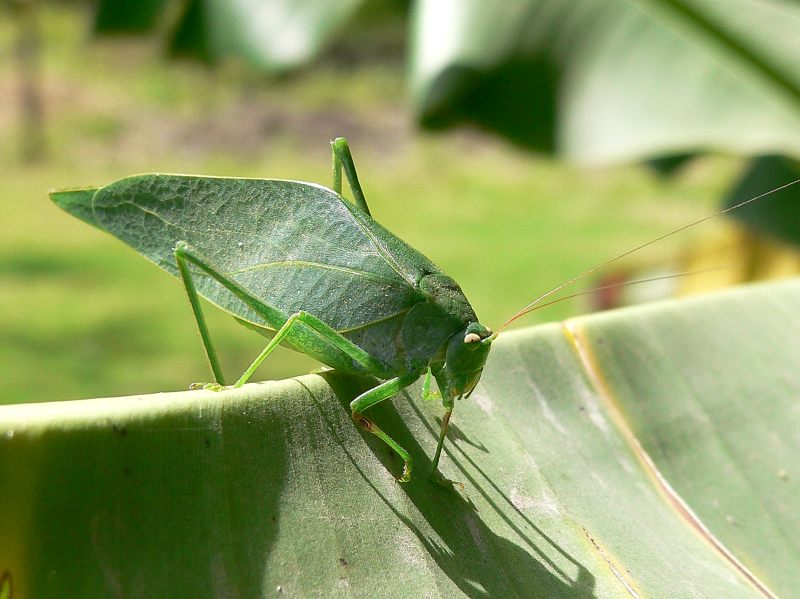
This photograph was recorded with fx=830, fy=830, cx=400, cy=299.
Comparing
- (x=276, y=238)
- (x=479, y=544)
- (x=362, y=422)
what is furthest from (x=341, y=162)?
(x=479, y=544)

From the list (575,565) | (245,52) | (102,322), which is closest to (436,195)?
(102,322)

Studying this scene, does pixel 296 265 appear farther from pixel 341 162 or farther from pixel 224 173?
pixel 224 173

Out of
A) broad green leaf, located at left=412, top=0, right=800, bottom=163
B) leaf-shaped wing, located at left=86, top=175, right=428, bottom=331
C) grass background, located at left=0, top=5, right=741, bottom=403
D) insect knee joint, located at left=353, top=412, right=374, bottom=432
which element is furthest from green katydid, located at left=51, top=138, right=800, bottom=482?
grass background, located at left=0, top=5, right=741, bottom=403

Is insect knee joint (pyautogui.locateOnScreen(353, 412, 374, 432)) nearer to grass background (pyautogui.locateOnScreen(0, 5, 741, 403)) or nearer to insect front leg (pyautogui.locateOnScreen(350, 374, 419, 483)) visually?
insect front leg (pyautogui.locateOnScreen(350, 374, 419, 483))

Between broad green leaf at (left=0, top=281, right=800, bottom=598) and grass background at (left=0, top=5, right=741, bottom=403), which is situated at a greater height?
broad green leaf at (left=0, top=281, right=800, bottom=598)

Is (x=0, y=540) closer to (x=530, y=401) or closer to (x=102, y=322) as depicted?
(x=530, y=401)

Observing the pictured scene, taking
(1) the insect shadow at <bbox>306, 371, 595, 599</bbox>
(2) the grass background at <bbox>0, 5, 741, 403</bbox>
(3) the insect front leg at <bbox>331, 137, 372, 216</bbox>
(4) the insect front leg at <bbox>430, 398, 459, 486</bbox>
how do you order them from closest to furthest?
1. (1) the insect shadow at <bbox>306, 371, 595, 599</bbox>
2. (4) the insect front leg at <bbox>430, 398, 459, 486</bbox>
3. (3) the insect front leg at <bbox>331, 137, 372, 216</bbox>
4. (2) the grass background at <bbox>0, 5, 741, 403</bbox>
